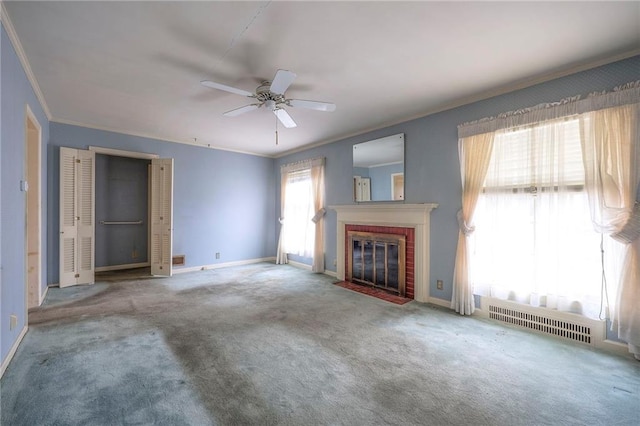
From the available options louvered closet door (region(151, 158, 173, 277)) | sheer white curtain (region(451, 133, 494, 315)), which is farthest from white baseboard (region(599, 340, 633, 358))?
louvered closet door (region(151, 158, 173, 277))

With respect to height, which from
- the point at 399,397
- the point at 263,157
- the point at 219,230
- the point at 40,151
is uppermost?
the point at 263,157

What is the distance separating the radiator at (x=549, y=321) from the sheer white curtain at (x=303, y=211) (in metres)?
3.10

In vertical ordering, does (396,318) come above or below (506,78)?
below

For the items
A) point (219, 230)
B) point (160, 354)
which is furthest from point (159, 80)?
point (219, 230)

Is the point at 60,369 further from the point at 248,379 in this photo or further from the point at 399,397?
the point at 399,397

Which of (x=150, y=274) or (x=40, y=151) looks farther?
(x=150, y=274)

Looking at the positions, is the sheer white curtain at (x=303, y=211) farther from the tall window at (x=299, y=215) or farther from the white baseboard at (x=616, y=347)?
the white baseboard at (x=616, y=347)

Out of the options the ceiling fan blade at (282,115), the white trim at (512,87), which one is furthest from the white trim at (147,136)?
the ceiling fan blade at (282,115)

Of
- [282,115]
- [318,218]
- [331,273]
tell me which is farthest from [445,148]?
[331,273]

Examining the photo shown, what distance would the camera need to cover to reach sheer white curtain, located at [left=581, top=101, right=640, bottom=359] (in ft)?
7.82

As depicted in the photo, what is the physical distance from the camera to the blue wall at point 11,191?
6.85ft

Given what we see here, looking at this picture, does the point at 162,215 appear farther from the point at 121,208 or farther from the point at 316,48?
the point at 316,48

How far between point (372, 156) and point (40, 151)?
4.55 meters

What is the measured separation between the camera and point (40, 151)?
3.65 metres
